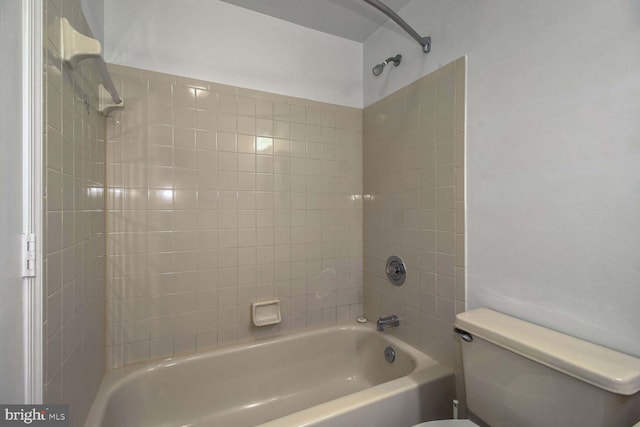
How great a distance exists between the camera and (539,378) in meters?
0.79

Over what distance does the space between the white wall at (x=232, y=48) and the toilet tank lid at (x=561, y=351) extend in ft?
5.07

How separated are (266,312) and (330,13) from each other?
1852 mm

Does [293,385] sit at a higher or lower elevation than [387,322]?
lower

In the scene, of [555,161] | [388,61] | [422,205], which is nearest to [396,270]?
[422,205]

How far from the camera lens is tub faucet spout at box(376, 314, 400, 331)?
151 cm

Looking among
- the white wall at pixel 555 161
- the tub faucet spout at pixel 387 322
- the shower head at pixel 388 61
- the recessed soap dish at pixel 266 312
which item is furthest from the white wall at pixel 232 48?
the tub faucet spout at pixel 387 322

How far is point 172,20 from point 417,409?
224 cm

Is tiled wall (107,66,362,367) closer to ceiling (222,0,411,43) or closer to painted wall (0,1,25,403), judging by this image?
ceiling (222,0,411,43)

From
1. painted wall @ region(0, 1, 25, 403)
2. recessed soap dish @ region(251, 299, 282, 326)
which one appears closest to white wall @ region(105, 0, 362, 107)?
painted wall @ region(0, 1, 25, 403)

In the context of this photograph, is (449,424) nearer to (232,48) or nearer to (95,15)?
(232,48)

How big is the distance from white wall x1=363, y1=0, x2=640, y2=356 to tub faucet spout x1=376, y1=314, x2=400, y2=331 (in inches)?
20.8

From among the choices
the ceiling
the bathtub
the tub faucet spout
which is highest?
the ceiling

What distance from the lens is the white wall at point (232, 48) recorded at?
132 cm

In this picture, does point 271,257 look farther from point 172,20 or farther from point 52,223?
point 172,20
